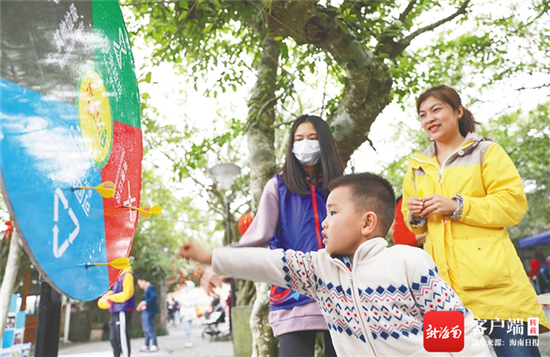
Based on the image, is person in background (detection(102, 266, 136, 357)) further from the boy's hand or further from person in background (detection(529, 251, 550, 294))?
person in background (detection(529, 251, 550, 294))

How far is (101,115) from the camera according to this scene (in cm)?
136

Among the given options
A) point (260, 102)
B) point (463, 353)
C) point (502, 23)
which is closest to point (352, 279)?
point (463, 353)

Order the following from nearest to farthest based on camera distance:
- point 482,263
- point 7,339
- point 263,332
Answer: point 482,263 < point 263,332 < point 7,339

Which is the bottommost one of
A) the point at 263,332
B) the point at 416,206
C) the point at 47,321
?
the point at 263,332

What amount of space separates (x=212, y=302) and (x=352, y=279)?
1702 centimetres

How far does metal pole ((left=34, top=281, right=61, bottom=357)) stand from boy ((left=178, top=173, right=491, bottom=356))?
0.41m

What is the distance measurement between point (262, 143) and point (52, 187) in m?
3.88

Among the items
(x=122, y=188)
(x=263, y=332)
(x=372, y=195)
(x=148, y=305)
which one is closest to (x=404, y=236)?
(x=372, y=195)

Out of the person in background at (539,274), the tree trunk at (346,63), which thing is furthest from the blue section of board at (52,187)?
the person in background at (539,274)

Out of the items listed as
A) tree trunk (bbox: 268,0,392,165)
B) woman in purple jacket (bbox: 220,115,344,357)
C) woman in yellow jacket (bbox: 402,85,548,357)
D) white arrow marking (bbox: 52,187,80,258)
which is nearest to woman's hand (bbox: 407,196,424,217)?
woman in yellow jacket (bbox: 402,85,548,357)

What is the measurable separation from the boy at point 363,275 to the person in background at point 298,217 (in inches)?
13.3

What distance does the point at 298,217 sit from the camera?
2229 millimetres

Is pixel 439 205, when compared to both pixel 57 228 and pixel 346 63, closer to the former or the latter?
pixel 57 228

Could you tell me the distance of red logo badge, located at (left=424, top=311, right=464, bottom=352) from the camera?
140 cm
